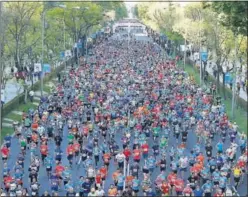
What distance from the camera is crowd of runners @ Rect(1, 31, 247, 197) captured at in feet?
71.8

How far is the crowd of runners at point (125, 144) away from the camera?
21875 millimetres

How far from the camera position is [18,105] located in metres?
40.5

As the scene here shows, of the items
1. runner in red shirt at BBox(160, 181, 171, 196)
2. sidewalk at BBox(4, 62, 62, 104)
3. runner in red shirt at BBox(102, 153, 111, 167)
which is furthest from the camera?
sidewalk at BBox(4, 62, 62, 104)

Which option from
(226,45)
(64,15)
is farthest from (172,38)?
(226,45)

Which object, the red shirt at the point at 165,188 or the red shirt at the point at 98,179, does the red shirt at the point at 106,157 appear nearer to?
the red shirt at the point at 98,179

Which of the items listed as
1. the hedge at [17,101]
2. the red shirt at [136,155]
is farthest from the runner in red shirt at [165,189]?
the hedge at [17,101]

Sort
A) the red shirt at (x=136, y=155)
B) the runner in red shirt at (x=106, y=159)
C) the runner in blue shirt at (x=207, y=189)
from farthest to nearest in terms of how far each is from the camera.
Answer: the red shirt at (x=136, y=155) < the runner in red shirt at (x=106, y=159) < the runner in blue shirt at (x=207, y=189)

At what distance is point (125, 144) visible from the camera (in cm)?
2756

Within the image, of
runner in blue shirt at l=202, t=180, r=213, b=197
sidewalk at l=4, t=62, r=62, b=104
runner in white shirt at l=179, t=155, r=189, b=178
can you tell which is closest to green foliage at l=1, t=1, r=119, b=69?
sidewalk at l=4, t=62, r=62, b=104

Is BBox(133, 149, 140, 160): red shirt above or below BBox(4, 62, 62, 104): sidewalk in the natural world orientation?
above

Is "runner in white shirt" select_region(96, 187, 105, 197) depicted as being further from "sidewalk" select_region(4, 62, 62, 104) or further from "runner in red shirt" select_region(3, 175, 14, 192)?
A: "sidewalk" select_region(4, 62, 62, 104)

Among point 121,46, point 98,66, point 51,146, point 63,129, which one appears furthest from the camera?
point 121,46

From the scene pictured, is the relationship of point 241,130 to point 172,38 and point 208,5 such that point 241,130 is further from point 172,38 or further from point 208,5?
point 172,38

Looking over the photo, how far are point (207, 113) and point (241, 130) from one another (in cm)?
310
